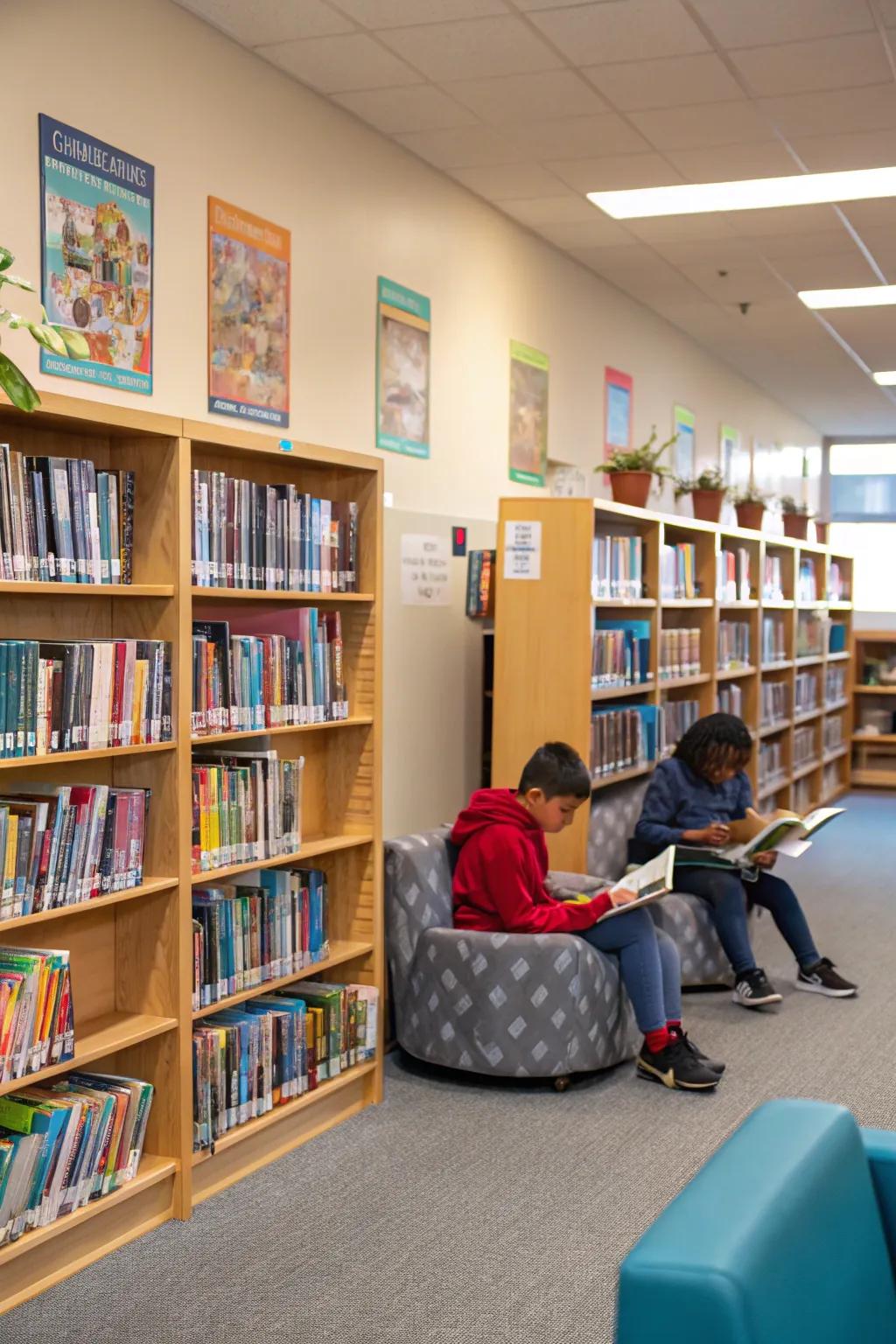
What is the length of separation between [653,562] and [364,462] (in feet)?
7.99

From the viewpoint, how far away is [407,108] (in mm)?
4625

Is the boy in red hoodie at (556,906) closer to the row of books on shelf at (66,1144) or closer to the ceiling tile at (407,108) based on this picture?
the row of books on shelf at (66,1144)

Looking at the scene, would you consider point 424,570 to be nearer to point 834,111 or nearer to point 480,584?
point 480,584

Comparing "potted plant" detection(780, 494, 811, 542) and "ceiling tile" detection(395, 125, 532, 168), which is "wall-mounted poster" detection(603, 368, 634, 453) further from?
"potted plant" detection(780, 494, 811, 542)

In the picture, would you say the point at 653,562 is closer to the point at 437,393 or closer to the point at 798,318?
the point at 437,393

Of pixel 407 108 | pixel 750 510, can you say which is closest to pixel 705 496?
pixel 750 510

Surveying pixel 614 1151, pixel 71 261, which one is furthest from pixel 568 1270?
pixel 71 261

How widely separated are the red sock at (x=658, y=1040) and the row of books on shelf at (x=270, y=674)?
4.41ft

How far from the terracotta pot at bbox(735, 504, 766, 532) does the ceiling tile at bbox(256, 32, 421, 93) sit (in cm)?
440

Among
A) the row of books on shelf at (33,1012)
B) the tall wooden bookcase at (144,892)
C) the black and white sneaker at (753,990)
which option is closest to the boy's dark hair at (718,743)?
the black and white sneaker at (753,990)

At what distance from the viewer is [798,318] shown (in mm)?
8047

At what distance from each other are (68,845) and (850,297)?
230 inches

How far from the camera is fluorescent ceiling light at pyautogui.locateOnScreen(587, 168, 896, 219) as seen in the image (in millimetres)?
5395

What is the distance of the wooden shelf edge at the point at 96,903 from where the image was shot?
110 inches
